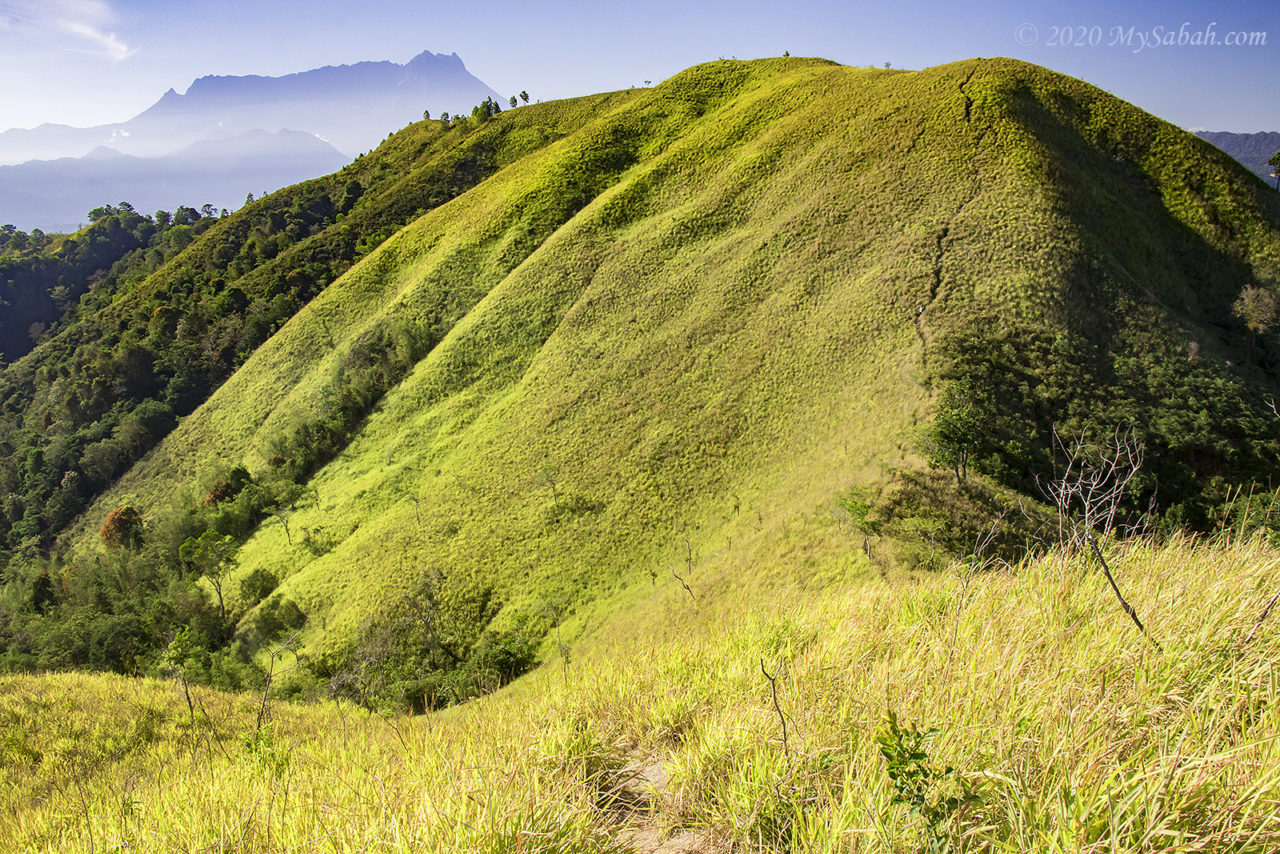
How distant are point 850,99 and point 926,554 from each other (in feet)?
163

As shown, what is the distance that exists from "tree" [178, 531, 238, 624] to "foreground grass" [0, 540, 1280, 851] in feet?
154

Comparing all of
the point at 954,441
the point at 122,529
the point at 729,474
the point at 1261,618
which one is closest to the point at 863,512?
the point at 954,441

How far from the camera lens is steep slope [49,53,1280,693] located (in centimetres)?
2827

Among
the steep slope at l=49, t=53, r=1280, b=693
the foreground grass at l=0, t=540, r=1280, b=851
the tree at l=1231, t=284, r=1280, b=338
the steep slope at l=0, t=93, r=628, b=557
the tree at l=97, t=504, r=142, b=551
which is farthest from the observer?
the steep slope at l=0, t=93, r=628, b=557

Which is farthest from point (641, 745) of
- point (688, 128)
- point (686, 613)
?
point (688, 128)

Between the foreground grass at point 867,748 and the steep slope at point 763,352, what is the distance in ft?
53.2

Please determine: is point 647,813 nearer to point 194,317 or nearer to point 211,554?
point 211,554

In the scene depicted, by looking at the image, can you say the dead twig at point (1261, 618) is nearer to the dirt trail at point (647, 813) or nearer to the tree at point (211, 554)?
the dirt trail at point (647, 813)

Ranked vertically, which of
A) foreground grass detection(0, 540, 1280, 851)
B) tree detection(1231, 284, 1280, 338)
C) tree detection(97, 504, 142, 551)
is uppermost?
tree detection(1231, 284, 1280, 338)

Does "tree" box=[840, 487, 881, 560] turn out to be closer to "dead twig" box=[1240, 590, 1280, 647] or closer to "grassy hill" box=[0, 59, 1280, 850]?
"grassy hill" box=[0, 59, 1280, 850]

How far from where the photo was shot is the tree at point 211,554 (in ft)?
145

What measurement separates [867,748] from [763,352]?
116ft

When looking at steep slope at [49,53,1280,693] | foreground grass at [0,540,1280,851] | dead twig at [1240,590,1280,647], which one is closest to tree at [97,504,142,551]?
steep slope at [49,53,1280,693]

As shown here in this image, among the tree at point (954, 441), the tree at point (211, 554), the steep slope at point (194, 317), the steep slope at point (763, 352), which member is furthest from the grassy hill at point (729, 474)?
the steep slope at point (194, 317)
